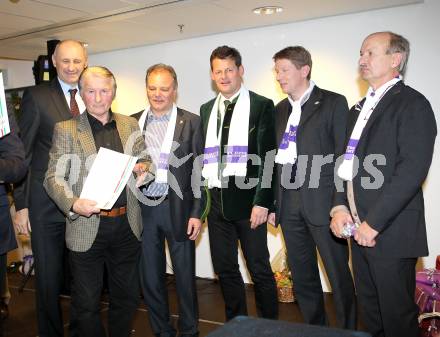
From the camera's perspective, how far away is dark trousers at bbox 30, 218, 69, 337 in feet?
8.82

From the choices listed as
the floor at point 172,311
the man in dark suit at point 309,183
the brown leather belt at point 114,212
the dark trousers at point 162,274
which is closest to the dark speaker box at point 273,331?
the brown leather belt at point 114,212

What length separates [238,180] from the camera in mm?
2926

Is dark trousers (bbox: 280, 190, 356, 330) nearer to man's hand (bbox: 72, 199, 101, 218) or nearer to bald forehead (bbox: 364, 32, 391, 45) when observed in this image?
bald forehead (bbox: 364, 32, 391, 45)

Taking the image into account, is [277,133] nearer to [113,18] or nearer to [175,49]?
[113,18]

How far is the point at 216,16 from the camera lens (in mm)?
3709

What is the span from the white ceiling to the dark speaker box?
2480mm

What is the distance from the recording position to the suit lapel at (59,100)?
270 cm

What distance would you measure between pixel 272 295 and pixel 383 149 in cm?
128

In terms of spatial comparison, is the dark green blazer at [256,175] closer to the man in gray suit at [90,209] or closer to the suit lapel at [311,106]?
the suit lapel at [311,106]

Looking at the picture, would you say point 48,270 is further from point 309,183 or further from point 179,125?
point 309,183

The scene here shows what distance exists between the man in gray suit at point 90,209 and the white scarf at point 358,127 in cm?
115

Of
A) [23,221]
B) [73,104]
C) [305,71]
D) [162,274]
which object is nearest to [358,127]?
[305,71]

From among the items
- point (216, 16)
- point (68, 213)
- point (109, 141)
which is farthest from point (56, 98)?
point (216, 16)

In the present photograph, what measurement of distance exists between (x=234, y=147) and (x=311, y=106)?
557mm
